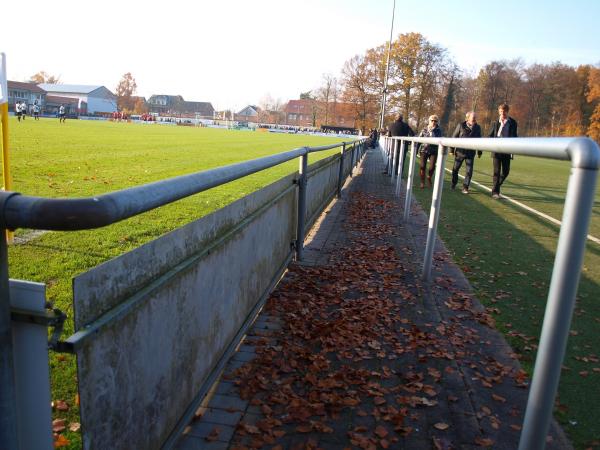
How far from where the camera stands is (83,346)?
151 centimetres

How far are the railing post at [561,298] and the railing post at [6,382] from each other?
5.55 feet

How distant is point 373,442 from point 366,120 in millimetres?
79205

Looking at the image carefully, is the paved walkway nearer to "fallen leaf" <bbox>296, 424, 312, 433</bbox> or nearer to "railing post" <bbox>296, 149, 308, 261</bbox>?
"fallen leaf" <bbox>296, 424, 312, 433</bbox>

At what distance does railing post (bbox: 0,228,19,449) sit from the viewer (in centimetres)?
117

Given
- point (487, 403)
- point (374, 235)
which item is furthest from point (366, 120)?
point (487, 403)

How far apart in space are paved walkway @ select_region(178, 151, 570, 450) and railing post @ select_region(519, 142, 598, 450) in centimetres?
88

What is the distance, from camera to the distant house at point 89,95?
408 ft

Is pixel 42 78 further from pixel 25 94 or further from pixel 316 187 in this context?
pixel 316 187

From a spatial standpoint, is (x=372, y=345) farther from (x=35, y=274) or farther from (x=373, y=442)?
(x=35, y=274)

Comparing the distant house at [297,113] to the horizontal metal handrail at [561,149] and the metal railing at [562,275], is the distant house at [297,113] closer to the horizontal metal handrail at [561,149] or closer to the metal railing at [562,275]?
the horizontal metal handrail at [561,149]

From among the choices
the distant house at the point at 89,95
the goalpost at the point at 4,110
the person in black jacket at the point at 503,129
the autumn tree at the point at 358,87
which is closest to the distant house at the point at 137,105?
the distant house at the point at 89,95

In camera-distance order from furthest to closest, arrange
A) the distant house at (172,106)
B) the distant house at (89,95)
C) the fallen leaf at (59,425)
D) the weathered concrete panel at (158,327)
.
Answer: the distant house at (172,106), the distant house at (89,95), the fallen leaf at (59,425), the weathered concrete panel at (158,327)

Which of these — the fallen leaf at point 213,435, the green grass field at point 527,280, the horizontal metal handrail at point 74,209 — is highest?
the horizontal metal handrail at point 74,209

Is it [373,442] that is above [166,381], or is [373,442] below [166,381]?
below
